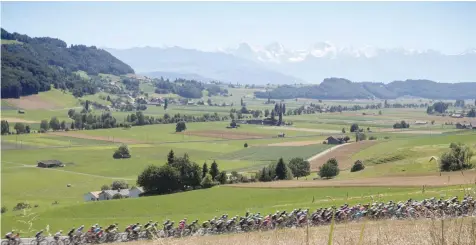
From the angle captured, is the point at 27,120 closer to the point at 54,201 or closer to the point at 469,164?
the point at 54,201

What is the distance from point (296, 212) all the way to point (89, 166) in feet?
219

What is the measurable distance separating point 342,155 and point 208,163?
2225 centimetres

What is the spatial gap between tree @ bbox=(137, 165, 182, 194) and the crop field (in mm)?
5286

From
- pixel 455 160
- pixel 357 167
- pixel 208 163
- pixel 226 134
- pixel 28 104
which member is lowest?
pixel 208 163

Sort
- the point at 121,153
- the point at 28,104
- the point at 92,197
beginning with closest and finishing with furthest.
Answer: the point at 92,197
the point at 121,153
the point at 28,104

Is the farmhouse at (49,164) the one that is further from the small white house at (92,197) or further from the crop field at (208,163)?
the small white house at (92,197)

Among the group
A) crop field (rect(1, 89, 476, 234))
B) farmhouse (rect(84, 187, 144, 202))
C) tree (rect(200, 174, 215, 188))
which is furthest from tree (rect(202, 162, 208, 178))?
farmhouse (rect(84, 187, 144, 202))

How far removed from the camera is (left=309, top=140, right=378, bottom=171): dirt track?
7697 cm

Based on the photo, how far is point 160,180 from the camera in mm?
57062

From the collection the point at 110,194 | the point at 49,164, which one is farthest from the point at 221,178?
the point at 49,164

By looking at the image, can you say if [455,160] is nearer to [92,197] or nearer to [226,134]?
[92,197]

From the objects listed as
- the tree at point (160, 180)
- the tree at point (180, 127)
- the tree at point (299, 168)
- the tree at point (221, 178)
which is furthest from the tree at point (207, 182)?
the tree at point (180, 127)

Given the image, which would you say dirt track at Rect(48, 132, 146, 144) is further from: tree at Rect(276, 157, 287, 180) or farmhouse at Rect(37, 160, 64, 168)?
tree at Rect(276, 157, 287, 180)

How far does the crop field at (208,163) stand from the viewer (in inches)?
1594
